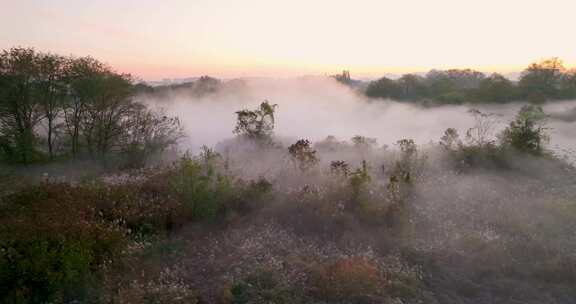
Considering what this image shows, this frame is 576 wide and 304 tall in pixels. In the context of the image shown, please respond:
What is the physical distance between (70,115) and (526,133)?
1699cm

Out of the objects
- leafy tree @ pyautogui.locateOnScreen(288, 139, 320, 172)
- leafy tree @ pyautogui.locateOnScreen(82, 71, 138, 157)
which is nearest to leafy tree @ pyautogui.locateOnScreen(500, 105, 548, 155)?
leafy tree @ pyautogui.locateOnScreen(288, 139, 320, 172)

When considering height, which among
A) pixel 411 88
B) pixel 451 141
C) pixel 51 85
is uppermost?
pixel 51 85

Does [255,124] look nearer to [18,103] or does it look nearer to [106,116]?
[106,116]

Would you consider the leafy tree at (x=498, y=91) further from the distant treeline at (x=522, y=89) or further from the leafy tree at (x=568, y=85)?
the leafy tree at (x=568, y=85)

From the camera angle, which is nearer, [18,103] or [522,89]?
[18,103]

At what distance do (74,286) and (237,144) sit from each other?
10.8 meters

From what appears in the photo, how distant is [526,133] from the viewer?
13477 millimetres

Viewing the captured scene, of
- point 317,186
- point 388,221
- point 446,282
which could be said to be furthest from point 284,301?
point 317,186

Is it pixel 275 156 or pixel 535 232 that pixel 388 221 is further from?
pixel 275 156

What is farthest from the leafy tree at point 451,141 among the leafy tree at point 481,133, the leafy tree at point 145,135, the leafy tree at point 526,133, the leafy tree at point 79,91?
the leafy tree at point 79,91

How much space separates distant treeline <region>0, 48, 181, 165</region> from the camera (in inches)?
547

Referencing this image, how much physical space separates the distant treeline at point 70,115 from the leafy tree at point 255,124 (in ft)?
10.6

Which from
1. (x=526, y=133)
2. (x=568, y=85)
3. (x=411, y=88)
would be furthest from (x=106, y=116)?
(x=568, y=85)

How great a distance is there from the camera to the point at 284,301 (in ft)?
16.5
